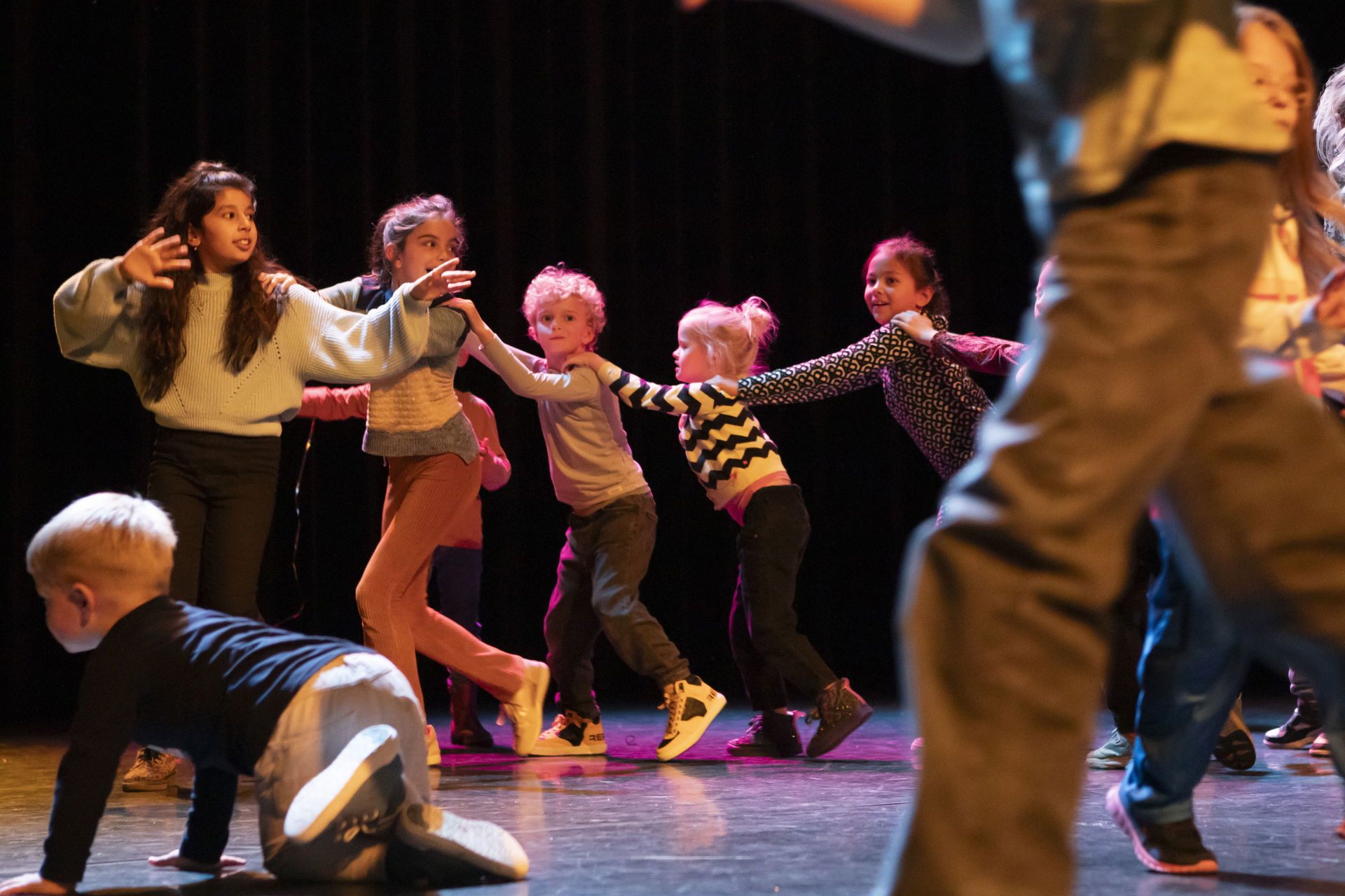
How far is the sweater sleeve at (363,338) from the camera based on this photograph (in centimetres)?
295

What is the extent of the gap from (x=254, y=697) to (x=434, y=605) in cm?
396

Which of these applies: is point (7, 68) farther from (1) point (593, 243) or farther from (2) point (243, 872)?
(2) point (243, 872)

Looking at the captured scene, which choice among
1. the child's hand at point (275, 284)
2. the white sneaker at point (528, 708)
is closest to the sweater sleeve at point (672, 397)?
the white sneaker at point (528, 708)

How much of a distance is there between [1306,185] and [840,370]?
1722mm

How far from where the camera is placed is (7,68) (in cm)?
476

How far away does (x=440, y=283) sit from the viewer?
9.61 feet

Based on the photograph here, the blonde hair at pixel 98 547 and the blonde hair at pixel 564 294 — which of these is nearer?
the blonde hair at pixel 98 547

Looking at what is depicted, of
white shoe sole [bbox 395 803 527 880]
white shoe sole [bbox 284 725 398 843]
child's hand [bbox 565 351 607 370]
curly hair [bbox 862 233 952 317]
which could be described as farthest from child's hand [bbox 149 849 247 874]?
curly hair [bbox 862 233 952 317]

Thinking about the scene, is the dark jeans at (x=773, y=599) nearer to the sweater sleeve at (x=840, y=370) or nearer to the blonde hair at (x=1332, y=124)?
the sweater sleeve at (x=840, y=370)

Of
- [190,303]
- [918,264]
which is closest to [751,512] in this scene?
[918,264]

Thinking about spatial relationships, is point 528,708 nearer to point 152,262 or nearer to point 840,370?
point 840,370

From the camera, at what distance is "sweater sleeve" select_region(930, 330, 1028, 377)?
326 cm

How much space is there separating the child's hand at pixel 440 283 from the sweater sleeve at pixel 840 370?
89 cm

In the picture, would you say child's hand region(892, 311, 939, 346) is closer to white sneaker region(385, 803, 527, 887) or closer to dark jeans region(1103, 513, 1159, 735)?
dark jeans region(1103, 513, 1159, 735)
